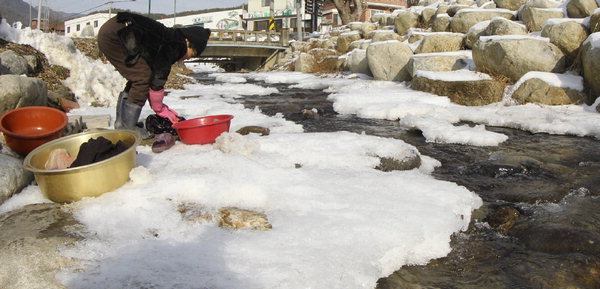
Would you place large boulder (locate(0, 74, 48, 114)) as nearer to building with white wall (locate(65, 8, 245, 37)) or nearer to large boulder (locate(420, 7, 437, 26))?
large boulder (locate(420, 7, 437, 26))

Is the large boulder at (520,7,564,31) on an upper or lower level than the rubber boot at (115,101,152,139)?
upper

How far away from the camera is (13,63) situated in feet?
21.1

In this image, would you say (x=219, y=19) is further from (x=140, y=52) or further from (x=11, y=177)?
(x=11, y=177)

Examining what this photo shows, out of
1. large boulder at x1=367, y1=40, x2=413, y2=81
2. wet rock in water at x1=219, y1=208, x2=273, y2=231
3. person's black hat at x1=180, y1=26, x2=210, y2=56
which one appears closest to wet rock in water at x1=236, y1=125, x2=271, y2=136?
person's black hat at x1=180, y1=26, x2=210, y2=56

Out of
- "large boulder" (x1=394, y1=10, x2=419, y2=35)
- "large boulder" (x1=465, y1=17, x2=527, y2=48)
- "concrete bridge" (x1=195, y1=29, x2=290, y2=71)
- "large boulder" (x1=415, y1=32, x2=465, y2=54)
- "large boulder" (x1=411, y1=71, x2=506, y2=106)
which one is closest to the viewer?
"large boulder" (x1=411, y1=71, x2=506, y2=106)

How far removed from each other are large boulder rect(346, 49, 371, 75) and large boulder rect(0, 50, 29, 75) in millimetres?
10089

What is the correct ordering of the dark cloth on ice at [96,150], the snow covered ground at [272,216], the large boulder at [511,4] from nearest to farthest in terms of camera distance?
the snow covered ground at [272,216] → the dark cloth on ice at [96,150] → the large boulder at [511,4]

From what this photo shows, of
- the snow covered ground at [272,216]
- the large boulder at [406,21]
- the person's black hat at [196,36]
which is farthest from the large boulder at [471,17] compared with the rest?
the person's black hat at [196,36]

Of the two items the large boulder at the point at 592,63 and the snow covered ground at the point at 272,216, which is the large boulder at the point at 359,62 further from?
the snow covered ground at the point at 272,216

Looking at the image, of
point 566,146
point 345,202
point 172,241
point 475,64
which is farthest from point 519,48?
point 172,241

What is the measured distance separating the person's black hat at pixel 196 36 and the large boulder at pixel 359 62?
1009 centimetres

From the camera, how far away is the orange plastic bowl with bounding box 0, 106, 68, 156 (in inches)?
135

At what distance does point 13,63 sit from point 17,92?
2870 millimetres

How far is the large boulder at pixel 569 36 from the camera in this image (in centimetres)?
790
